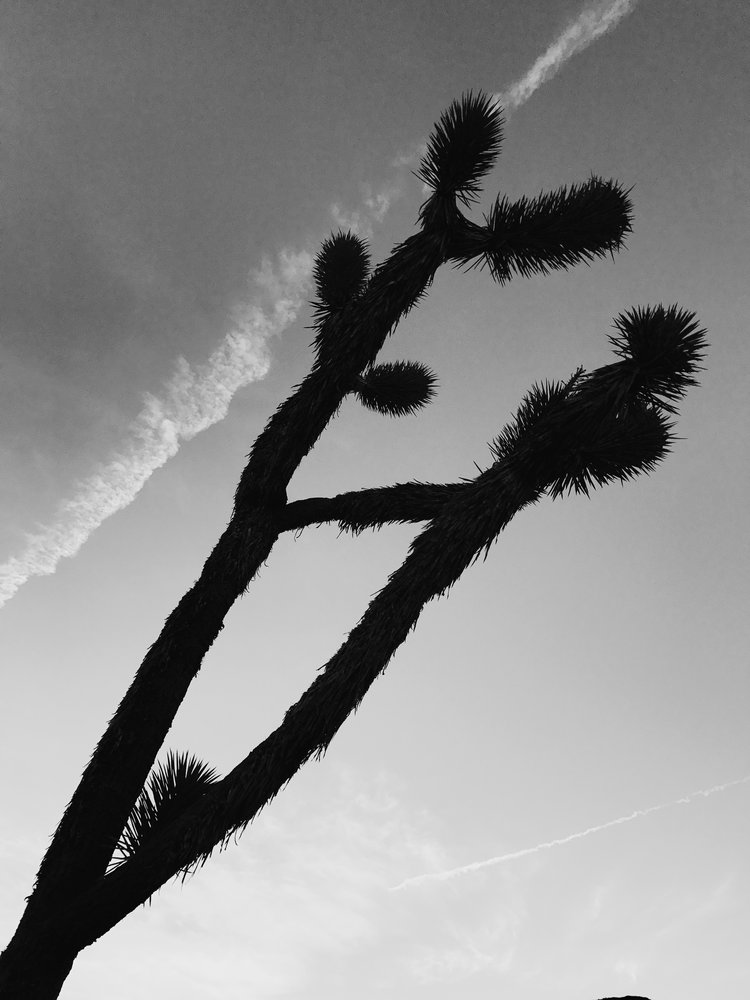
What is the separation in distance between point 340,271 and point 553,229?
194 cm

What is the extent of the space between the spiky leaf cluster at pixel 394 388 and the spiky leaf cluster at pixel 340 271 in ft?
2.21

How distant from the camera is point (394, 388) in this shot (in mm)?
5961

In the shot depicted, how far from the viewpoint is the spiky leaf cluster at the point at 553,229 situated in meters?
4.32

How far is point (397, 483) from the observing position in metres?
4.25

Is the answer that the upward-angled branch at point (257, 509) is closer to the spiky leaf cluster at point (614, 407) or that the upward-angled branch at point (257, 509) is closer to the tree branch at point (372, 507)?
the tree branch at point (372, 507)

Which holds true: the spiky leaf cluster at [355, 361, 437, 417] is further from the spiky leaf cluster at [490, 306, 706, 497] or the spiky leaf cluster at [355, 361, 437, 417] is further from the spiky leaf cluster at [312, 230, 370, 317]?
the spiky leaf cluster at [490, 306, 706, 497]

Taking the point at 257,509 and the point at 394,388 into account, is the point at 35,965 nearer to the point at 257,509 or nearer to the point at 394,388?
the point at 257,509

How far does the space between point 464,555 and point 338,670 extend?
795mm

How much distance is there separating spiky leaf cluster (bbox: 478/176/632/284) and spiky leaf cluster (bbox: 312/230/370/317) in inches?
58.3

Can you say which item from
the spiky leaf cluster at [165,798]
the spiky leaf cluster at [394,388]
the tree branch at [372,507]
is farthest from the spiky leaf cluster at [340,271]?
the spiky leaf cluster at [165,798]

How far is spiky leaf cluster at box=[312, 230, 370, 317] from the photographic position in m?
5.64

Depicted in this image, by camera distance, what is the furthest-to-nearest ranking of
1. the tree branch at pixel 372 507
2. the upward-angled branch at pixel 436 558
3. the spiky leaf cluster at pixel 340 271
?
the spiky leaf cluster at pixel 340 271, the tree branch at pixel 372 507, the upward-angled branch at pixel 436 558

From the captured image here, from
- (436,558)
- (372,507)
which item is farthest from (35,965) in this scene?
(372,507)

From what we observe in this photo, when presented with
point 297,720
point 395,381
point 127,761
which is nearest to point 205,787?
point 127,761
